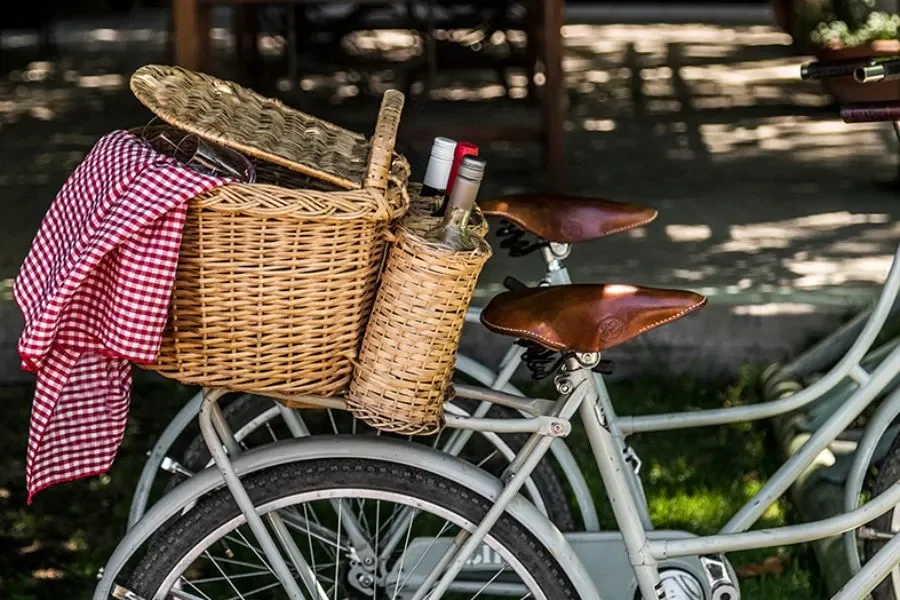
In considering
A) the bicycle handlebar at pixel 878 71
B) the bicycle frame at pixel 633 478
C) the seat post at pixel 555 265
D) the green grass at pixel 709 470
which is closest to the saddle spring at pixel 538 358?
the bicycle frame at pixel 633 478

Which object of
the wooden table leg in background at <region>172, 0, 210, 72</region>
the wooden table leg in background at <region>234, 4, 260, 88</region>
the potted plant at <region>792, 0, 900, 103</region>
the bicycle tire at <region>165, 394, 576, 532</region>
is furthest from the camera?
the wooden table leg in background at <region>234, 4, 260, 88</region>

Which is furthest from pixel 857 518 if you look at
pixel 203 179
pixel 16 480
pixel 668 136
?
pixel 668 136

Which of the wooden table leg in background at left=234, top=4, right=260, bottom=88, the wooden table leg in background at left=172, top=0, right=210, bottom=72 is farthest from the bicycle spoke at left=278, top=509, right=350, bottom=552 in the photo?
the wooden table leg in background at left=234, top=4, right=260, bottom=88

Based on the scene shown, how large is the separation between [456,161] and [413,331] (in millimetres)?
315

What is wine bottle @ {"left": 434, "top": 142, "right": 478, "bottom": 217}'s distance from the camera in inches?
91.5

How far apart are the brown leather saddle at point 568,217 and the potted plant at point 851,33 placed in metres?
3.40

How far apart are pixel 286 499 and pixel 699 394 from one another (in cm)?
226

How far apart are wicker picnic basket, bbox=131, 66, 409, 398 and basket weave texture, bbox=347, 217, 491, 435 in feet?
0.13

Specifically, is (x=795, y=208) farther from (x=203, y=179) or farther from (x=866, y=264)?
(x=203, y=179)

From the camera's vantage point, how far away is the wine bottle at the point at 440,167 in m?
2.39

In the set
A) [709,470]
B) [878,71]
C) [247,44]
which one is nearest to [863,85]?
[709,470]

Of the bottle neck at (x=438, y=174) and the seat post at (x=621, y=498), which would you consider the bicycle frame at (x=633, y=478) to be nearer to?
the seat post at (x=621, y=498)

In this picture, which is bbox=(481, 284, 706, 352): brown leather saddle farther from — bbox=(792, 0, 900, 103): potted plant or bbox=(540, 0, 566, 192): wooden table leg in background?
bbox=(792, 0, 900, 103): potted plant

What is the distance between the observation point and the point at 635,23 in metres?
11.4
